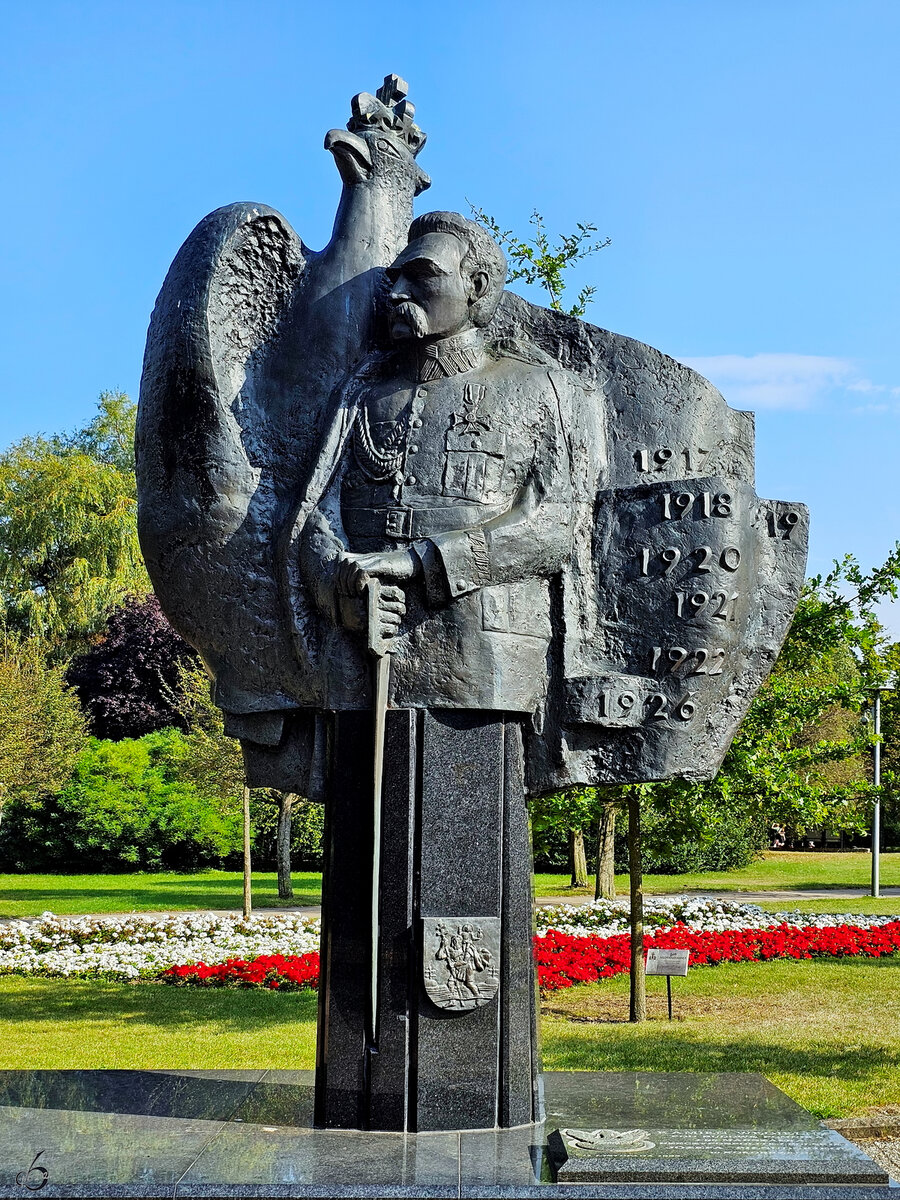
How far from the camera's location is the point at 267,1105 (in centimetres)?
499

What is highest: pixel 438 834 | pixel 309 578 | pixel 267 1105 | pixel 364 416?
pixel 364 416

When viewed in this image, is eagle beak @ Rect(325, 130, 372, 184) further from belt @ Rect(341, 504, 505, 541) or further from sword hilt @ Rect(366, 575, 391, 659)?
sword hilt @ Rect(366, 575, 391, 659)

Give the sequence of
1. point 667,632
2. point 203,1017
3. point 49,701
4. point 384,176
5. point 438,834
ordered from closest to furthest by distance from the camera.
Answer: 1. point 438,834
2. point 667,632
3. point 384,176
4. point 203,1017
5. point 49,701

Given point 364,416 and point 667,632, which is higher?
point 364,416

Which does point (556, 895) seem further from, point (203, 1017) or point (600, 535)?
point (600, 535)

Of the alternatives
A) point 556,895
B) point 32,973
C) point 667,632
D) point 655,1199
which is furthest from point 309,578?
point 556,895

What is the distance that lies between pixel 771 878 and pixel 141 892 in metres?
12.0

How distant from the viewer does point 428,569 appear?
15.4 feet

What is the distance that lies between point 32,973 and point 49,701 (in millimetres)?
12077

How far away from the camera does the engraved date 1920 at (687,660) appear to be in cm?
507

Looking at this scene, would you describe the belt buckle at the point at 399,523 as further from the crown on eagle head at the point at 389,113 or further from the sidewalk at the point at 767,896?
the sidewalk at the point at 767,896

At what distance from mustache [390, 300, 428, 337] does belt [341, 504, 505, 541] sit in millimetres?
709

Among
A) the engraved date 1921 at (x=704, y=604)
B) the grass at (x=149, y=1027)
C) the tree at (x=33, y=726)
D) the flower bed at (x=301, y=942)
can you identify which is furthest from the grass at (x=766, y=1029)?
the tree at (x=33, y=726)

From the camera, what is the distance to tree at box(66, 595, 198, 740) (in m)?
31.1
